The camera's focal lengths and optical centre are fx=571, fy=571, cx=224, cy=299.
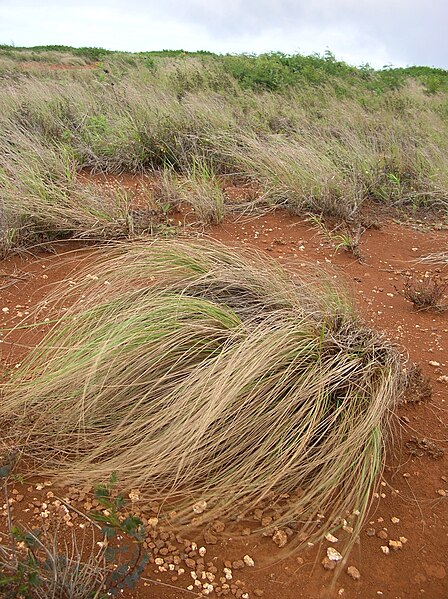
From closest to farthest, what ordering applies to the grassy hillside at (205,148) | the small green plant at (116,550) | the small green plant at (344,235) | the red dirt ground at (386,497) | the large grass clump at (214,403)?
1. the small green plant at (116,550)
2. the red dirt ground at (386,497)
3. the large grass clump at (214,403)
4. the small green plant at (344,235)
5. the grassy hillside at (205,148)

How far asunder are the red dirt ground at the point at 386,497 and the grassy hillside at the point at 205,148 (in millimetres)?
691

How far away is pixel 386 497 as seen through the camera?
2057 millimetres

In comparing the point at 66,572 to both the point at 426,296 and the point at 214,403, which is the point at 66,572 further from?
the point at 426,296

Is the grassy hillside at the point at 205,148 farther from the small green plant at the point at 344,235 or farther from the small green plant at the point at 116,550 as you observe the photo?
the small green plant at the point at 116,550

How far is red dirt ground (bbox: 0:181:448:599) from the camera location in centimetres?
172

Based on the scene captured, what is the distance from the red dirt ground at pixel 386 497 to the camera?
5.65 feet

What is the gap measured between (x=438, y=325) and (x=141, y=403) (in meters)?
1.83

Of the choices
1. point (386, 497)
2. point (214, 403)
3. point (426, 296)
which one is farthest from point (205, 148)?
point (386, 497)

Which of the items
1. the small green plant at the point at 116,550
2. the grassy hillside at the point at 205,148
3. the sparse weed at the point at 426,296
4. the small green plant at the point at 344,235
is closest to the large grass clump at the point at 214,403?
the small green plant at the point at 116,550

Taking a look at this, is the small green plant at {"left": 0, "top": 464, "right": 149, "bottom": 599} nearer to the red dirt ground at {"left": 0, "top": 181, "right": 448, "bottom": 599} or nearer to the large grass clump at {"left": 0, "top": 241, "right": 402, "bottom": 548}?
the red dirt ground at {"left": 0, "top": 181, "right": 448, "bottom": 599}

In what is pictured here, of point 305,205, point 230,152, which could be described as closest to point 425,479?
point 305,205

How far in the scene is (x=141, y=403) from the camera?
2238mm

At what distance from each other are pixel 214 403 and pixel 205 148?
4.54m

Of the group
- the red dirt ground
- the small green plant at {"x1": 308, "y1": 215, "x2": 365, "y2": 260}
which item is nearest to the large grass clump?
the red dirt ground
